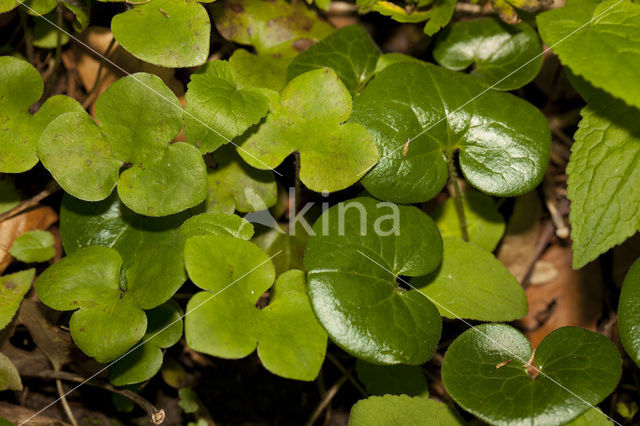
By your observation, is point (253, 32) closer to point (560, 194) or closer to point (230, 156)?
point (230, 156)

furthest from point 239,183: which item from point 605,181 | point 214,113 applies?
point 605,181

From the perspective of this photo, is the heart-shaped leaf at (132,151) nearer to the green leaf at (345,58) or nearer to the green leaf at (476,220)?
the green leaf at (345,58)

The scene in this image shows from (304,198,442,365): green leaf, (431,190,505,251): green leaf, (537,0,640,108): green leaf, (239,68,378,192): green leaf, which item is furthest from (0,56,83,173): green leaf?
(537,0,640,108): green leaf

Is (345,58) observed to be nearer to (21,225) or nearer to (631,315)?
(631,315)

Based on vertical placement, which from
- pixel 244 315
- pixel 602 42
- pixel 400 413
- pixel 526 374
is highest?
pixel 602 42

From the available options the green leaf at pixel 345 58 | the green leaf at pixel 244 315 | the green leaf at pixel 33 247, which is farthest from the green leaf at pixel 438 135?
the green leaf at pixel 33 247

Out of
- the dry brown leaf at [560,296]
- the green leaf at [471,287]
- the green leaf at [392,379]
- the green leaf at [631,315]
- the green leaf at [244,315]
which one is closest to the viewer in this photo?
the green leaf at [244,315]

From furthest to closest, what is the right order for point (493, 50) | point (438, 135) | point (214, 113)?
point (493, 50) → point (438, 135) → point (214, 113)

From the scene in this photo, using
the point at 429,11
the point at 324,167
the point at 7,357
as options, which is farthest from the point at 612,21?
the point at 7,357
